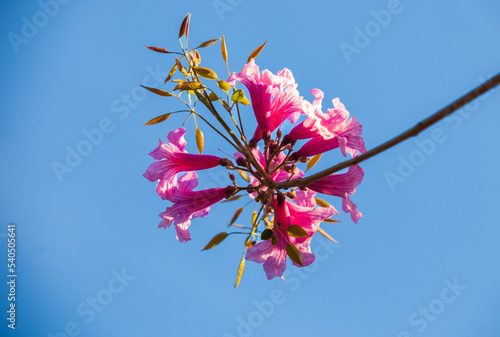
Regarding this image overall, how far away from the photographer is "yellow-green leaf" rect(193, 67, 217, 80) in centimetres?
183

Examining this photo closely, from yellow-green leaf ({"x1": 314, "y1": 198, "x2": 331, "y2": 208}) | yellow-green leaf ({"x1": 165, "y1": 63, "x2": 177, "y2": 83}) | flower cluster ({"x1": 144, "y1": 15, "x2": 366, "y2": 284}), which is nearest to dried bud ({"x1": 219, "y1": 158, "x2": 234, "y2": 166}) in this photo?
flower cluster ({"x1": 144, "y1": 15, "x2": 366, "y2": 284})

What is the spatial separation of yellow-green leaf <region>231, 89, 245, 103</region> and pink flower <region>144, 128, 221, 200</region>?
1.30ft

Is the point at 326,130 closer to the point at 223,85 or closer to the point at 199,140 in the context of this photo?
the point at 223,85

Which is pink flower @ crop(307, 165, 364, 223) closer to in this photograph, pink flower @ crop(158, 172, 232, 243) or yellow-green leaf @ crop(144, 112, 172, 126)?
pink flower @ crop(158, 172, 232, 243)

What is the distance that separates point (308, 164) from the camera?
2084mm

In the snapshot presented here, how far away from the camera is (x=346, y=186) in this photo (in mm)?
1876

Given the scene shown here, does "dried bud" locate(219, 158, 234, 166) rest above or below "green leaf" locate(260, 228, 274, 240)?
above

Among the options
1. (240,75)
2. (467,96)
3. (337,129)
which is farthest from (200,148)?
(467,96)

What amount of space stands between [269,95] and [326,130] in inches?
16.2

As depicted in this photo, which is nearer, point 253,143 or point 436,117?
point 436,117

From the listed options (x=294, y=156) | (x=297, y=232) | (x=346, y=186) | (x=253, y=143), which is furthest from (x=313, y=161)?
(x=297, y=232)

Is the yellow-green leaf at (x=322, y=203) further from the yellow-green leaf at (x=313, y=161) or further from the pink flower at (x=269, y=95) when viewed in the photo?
the pink flower at (x=269, y=95)

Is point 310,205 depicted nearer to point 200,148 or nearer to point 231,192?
point 231,192

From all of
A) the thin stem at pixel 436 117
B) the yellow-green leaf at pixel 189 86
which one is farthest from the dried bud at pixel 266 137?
the thin stem at pixel 436 117
